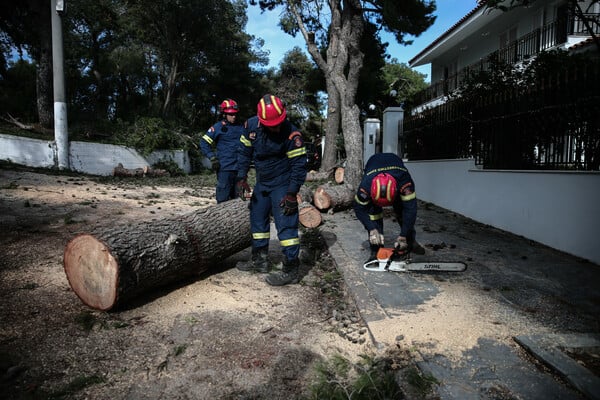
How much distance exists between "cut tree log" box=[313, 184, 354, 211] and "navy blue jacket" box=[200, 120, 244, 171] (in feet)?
8.84

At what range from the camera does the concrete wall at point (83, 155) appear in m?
11.2

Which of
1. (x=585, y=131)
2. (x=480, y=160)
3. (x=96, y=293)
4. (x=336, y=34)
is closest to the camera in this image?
(x=96, y=293)

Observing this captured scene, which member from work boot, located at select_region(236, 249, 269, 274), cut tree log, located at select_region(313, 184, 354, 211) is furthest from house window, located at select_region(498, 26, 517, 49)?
work boot, located at select_region(236, 249, 269, 274)

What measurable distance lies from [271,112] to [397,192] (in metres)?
1.48

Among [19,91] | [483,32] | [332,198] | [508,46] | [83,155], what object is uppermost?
[483,32]

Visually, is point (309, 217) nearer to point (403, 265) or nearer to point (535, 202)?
point (403, 265)

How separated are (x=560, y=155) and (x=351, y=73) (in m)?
7.03

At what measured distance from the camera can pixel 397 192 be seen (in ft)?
12.2

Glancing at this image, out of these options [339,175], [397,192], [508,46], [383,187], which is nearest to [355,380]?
[383,187]

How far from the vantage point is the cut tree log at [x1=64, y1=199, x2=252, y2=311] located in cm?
280

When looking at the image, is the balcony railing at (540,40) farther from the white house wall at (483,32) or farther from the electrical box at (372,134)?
the electrical box at (372,134)

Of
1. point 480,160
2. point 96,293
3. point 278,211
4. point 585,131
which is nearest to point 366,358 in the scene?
point 278,211

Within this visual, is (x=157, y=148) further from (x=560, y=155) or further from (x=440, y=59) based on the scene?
(x=440, y=59)

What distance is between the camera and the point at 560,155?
17.0 ft
